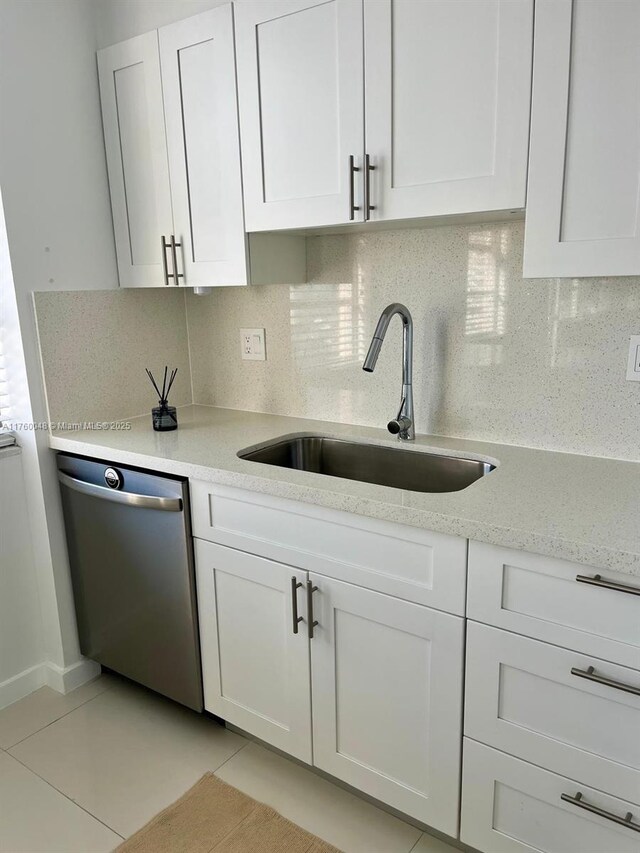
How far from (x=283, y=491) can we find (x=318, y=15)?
3.87ft

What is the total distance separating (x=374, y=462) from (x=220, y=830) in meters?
1.08

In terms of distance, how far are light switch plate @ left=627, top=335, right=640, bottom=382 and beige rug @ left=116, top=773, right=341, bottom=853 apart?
1398 mm

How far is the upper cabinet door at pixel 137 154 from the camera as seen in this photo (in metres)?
1.95

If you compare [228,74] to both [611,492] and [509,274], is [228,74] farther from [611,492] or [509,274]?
[611,492]

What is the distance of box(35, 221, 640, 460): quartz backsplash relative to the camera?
1.63 m

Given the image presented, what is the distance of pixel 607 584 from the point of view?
1.13 meters

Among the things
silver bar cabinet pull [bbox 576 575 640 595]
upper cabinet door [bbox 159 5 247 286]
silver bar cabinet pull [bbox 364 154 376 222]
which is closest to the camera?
silver bar cabinet pull [bbox 576 575 640 595]

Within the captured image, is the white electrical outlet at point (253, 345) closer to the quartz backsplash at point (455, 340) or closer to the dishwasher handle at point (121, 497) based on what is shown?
the quartz backsplash at point (455, 340)

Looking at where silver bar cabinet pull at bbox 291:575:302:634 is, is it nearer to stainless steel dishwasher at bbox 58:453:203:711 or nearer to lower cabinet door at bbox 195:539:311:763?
lower cabinet door at bbox 195:539:311:763

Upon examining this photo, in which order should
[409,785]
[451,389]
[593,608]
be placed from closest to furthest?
[593,608] < [409,785] < [451,389]

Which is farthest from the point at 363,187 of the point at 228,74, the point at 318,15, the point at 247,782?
the point at 247,782

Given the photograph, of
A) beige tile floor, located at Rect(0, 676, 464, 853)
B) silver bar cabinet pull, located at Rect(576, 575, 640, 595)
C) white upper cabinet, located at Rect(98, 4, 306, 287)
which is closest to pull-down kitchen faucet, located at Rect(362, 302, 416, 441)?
white upper cabinet, located at Rect(98, 4, 306, 287)

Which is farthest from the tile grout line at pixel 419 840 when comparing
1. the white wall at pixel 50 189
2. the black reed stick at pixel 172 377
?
the black reed stick at pixel 172 377

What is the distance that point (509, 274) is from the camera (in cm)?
171
